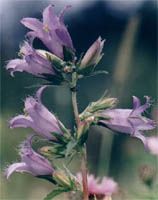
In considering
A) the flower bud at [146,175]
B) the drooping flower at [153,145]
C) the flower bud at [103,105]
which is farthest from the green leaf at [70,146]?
the drooping flower at [153,145]

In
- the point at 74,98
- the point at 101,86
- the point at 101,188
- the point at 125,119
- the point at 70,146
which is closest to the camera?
the point at 70,146

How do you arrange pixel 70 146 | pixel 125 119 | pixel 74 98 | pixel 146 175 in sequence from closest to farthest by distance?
1. pixel 70 146
2. pixel 74 98
3. pixel 125 119
4. pixel 146 175

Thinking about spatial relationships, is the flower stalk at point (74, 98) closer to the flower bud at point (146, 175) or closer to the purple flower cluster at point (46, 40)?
the purple flower cluster at point (46, 40)

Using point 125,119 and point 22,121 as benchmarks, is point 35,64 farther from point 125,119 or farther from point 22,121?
point 125,119

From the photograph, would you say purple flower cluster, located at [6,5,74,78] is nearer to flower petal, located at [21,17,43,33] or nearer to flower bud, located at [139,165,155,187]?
flower petal, located at [21,17,43,33]

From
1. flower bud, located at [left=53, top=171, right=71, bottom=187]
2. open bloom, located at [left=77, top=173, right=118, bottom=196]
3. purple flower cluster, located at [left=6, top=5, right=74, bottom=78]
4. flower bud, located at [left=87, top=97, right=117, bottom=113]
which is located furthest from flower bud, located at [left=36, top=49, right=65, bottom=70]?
open bloom, located at [left=77, top=173, right=118, bottom=196]

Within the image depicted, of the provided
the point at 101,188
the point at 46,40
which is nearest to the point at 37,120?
the point at 46,40

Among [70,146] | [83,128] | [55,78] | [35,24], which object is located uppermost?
[35,24]
